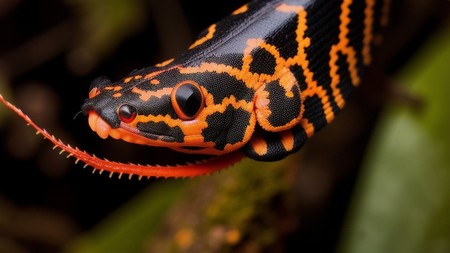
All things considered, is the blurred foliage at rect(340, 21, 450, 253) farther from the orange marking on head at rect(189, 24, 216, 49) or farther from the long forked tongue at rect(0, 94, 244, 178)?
the orange marking on head at rect(189, 24, 216, 49)


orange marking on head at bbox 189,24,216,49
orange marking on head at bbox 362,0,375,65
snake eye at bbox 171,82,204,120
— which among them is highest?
orange marking on head at bbox 189,24,216,49

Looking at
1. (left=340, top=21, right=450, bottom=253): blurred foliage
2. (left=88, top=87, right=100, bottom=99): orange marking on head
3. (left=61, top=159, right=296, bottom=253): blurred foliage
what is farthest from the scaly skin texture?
(left=340, top=21, right=450, bottom=253): blurred foliage

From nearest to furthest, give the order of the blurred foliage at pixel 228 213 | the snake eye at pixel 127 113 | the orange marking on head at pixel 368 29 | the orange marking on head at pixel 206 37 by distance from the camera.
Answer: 1. the snake eye at pixel 127 113
2. the orange marking on head at pixel 206 37
3. the orange marking on head at pixel 368 29
4. the blurred foliage at pixel 228 213

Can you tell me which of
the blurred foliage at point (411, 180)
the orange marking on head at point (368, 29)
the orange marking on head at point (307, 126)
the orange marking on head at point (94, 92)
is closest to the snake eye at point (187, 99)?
the orange marking on head at point (94, 92)

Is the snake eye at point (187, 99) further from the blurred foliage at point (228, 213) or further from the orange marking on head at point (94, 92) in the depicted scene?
the blurred foliage at point (228, 213)

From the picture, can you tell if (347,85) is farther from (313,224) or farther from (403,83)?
(313,224)

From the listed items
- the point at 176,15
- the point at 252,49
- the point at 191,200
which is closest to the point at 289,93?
the point at 252,49
